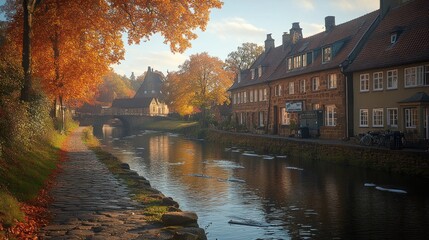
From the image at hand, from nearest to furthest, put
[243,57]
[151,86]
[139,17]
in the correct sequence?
1. [139,17]
2. [243,57]
3. [151,86]

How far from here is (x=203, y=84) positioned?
72750mm

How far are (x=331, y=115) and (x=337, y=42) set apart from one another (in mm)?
6607

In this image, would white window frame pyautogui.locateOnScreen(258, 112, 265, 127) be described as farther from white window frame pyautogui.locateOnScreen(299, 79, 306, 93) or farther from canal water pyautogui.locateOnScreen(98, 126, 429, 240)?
canal water pyautogui.locateOnScreen(98, 126, 429, 240)

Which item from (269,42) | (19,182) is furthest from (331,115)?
(19,182)

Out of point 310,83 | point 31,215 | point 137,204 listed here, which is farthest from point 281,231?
point 310,83

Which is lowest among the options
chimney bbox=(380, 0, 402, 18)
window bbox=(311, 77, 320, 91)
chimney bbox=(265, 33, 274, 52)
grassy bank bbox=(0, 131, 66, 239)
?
grassy bank bbox=(0, 131, 66, 239)

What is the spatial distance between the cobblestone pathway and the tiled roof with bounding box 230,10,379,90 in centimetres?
2565

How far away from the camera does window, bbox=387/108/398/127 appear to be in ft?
96.4

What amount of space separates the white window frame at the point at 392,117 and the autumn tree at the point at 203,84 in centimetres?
4321

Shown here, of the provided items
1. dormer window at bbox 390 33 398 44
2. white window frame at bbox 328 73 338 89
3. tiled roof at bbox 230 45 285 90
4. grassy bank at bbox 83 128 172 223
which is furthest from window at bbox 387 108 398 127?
tiled roof at bbox 230 45 285 90

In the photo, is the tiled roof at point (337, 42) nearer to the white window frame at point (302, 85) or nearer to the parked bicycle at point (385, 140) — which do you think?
the white window frame at point (302, 85)

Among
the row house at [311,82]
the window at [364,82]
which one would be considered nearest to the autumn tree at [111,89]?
the row house at [311,82]

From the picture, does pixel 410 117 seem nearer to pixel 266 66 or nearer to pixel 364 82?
pixel 364 82

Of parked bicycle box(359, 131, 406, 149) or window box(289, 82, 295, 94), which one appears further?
window box(289, 82, 295, 94)
